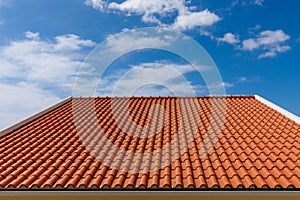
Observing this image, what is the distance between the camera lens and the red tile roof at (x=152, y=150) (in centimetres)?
692

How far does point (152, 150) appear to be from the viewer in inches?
342

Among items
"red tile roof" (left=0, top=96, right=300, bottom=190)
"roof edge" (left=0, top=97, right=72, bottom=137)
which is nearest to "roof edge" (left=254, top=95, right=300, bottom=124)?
"red tile roof" (left=0, top=96, right=300, bottom=190)

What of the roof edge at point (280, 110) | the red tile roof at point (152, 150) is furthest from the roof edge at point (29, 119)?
the roof edge at point (280, 110)

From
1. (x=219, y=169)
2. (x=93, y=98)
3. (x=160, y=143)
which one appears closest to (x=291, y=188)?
(x=219, y=169)

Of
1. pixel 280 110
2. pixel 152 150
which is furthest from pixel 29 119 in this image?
pixel 280 110

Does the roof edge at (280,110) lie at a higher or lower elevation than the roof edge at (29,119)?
higher

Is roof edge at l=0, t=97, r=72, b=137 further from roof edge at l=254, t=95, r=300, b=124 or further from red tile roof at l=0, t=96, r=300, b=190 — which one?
roof edge at l=254, t=95, r=300, b=124

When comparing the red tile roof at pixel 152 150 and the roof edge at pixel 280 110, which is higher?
the roof edge at pixel 280 110

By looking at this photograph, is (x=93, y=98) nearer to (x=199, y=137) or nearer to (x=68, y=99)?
(x=68, y=99)

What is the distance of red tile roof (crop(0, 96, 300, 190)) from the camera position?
6918 mm

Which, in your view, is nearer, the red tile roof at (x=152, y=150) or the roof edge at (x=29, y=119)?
the red tile roof at (x=152, y=150)

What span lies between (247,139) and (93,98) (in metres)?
7.86

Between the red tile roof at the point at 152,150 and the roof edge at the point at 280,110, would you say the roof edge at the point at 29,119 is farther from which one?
the roof edge at the point at 280,110

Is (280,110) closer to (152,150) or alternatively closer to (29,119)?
(152,150)
